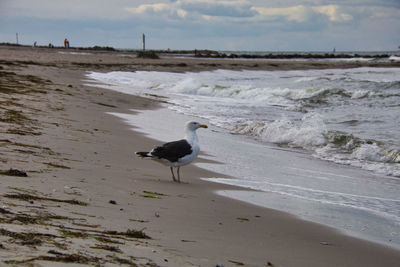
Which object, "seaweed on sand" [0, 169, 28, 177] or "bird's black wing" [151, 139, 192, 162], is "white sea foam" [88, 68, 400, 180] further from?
"seaweed on sand" [0, 169, 28, 177]

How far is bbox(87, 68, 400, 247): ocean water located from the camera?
536 centimetres

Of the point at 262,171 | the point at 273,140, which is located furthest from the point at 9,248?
the point at 273,140

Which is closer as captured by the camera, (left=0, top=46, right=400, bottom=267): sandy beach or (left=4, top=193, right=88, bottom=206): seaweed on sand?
(left=0, top=46, right=400, bottom=267): sandy beach

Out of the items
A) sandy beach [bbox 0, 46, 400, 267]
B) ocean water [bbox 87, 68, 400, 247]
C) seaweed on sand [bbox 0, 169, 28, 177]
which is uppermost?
seaweed on sand [bbox 0, 169, 28, 177]

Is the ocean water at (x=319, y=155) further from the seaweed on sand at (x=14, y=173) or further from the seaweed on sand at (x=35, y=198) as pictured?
the seaweed on sand at (x=14, y=173)

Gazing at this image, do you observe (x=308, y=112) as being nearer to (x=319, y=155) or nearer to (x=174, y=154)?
(x=319, y=155)

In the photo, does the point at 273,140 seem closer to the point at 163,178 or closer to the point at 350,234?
the point at 163,178

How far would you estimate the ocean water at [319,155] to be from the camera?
5363 millimetres

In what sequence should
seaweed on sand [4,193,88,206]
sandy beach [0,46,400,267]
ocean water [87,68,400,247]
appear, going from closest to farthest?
sandy beach [0,46,400,267] → seaweed on sand [4,193,88,206] → ocean water [87,68,400,247]

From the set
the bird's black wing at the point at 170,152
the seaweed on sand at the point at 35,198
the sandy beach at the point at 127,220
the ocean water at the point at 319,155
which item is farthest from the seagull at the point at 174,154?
the seaweed on sand at the point at 35,198

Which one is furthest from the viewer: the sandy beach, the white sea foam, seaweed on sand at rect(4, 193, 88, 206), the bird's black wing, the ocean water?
the white sea foam

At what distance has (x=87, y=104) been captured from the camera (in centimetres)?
1262

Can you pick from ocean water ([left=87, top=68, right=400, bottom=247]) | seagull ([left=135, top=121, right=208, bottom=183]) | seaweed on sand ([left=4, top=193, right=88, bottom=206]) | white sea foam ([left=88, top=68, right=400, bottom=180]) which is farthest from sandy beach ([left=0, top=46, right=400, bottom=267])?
white sea foam ([left=88, top=68, right=400, bottom=180])

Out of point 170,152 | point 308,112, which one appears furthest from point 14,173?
point 308,112
